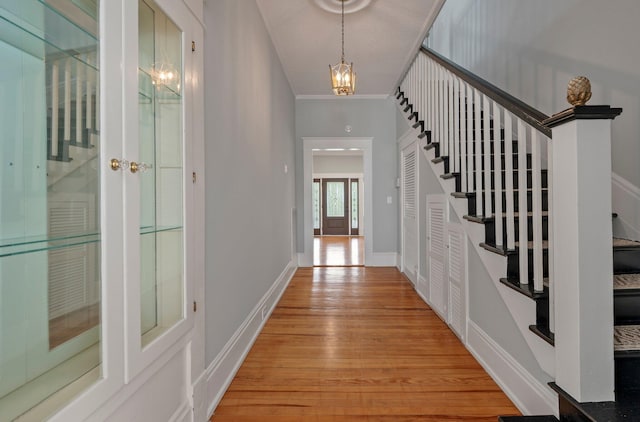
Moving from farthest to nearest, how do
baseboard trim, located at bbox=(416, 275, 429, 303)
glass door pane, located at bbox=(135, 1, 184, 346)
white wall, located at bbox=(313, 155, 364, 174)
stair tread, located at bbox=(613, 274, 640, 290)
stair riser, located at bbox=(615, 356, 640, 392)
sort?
white wall, located at bbox=(313, 155, 364, 174)
baseboard trim, located at bbox=(416, 275, 429, 303)
stair tread, located at bbox=(613, 274, 640, 290)
stair riser, located at bbox=(615, 356, 640, 392)
glass door pane, located at bbox=(135, 1, 184, 346)

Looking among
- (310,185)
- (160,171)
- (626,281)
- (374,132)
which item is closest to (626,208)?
(626,281)

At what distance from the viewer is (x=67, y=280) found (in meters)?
0.87

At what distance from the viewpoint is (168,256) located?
4.43ft

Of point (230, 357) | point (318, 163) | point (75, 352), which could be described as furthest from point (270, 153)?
point (318, 163)

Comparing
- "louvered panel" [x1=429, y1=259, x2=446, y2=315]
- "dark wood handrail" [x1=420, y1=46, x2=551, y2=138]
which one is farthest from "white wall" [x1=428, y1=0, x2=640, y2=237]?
"louvered panel" [x1=429, y1=259, x2=446, y2=315]

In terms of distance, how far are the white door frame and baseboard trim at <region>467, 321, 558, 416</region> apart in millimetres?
3141

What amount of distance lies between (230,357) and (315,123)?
426 centimetres

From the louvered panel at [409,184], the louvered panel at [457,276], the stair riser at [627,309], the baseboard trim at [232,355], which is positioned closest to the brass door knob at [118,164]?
the baseboard trim at [232,355]

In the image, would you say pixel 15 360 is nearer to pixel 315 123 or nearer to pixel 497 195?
pixel 497 195

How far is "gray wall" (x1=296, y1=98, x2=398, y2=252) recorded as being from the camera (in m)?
5.44

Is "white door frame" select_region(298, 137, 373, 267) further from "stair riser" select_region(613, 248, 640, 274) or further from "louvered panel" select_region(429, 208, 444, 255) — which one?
"stair riser" select_region(613, 248, 640, 274)

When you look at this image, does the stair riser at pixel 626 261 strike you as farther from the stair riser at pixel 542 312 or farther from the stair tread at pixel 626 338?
the stair riser at pixel 542 312

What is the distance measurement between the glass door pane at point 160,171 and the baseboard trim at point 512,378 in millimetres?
1789

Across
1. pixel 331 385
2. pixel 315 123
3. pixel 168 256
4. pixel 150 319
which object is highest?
pixel 315 123
